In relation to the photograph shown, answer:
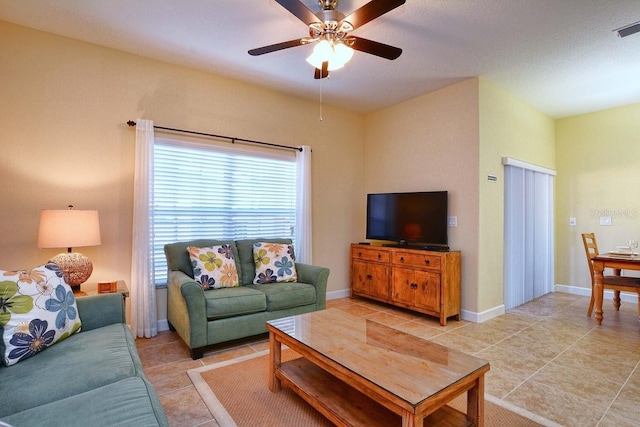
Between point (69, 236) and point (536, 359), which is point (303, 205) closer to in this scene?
point (69, 236)

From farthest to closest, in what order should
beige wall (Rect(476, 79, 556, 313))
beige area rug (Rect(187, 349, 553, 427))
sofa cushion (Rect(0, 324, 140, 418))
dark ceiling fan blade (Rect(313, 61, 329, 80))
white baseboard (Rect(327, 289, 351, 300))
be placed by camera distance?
white baseboard (Rect(327, 289, 351, 300)) < beige wall (Rect(476, 79, 556, 313)) < dark ceiling fan blade (Rect(313, 61, 329, 80)) < beige area rug (Rect(187, 349, 553, 427)) < sofa cushion (Rect(0, 324, 140, 418))

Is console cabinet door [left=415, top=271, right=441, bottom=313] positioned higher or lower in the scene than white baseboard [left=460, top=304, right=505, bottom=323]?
higher

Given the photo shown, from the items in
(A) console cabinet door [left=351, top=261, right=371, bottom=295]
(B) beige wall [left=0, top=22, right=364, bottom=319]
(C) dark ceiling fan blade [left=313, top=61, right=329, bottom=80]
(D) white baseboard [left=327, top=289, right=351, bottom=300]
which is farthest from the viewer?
(D) white baseboard [left=327, top=289, right=351, bottom=300]

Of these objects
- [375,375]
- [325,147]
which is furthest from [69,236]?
[325,147]

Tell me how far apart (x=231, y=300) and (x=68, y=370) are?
140cm

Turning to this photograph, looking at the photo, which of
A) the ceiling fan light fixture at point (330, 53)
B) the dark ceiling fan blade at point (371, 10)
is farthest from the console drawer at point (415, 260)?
the dark ceiling fan blade at point (371, 10)

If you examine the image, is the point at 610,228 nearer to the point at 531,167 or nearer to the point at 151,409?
the point at 531,167

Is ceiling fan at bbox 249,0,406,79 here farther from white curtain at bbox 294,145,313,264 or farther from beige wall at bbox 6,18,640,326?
white curtain at bbox 294,145,313,264

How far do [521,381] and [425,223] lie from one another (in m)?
2.03

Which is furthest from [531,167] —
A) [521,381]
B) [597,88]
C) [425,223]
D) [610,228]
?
[521,381]

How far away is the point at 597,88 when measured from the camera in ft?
13.2

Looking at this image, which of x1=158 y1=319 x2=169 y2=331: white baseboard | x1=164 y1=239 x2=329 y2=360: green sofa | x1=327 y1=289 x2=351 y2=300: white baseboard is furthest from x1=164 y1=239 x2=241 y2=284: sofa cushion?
x1=327 y1=289 x2=351 y2=300: white baseboard

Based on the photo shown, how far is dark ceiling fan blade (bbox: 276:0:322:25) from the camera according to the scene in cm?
193

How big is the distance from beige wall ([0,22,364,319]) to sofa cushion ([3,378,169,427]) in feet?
7.05
